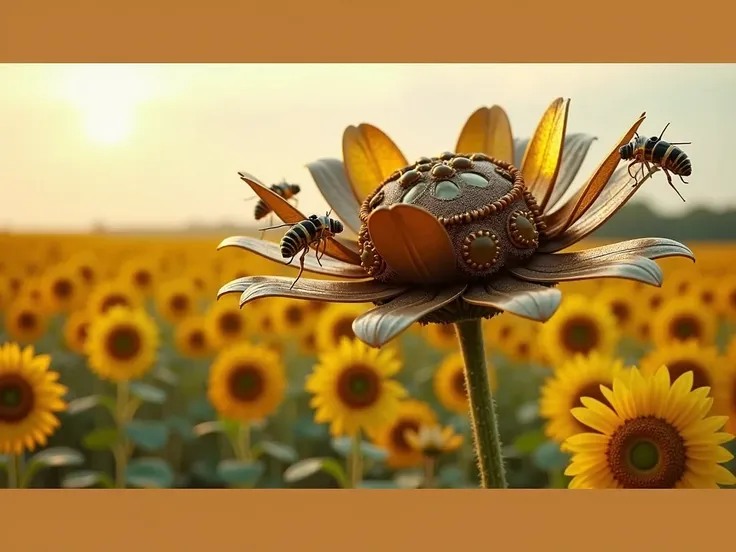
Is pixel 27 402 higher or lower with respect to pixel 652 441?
higher

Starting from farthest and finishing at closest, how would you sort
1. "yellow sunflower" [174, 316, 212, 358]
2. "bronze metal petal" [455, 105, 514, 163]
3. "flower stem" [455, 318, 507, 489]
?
"yellow sunflower" [174, 316, 212, 358]
"bronze metal petal" [455, 105, 514, 163]
"flower stem" [455, 318, 507, 489]

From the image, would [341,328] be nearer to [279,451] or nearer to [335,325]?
[335,325]

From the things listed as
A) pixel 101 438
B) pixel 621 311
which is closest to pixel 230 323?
pixel 101 438

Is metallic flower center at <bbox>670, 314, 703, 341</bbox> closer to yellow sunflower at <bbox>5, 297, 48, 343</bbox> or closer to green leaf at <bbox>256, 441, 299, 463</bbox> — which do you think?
green leaf at <bbox>256, 441, 299, 463</bbox>

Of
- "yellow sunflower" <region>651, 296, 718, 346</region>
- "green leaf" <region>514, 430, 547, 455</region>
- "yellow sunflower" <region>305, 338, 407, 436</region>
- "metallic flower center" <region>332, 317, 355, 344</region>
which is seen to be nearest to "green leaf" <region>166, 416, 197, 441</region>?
"metallic flower center" <region>332, 317, 355, 344</region>

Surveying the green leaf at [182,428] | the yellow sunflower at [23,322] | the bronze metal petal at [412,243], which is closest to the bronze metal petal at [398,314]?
the bronze metal petal at [412,243]
